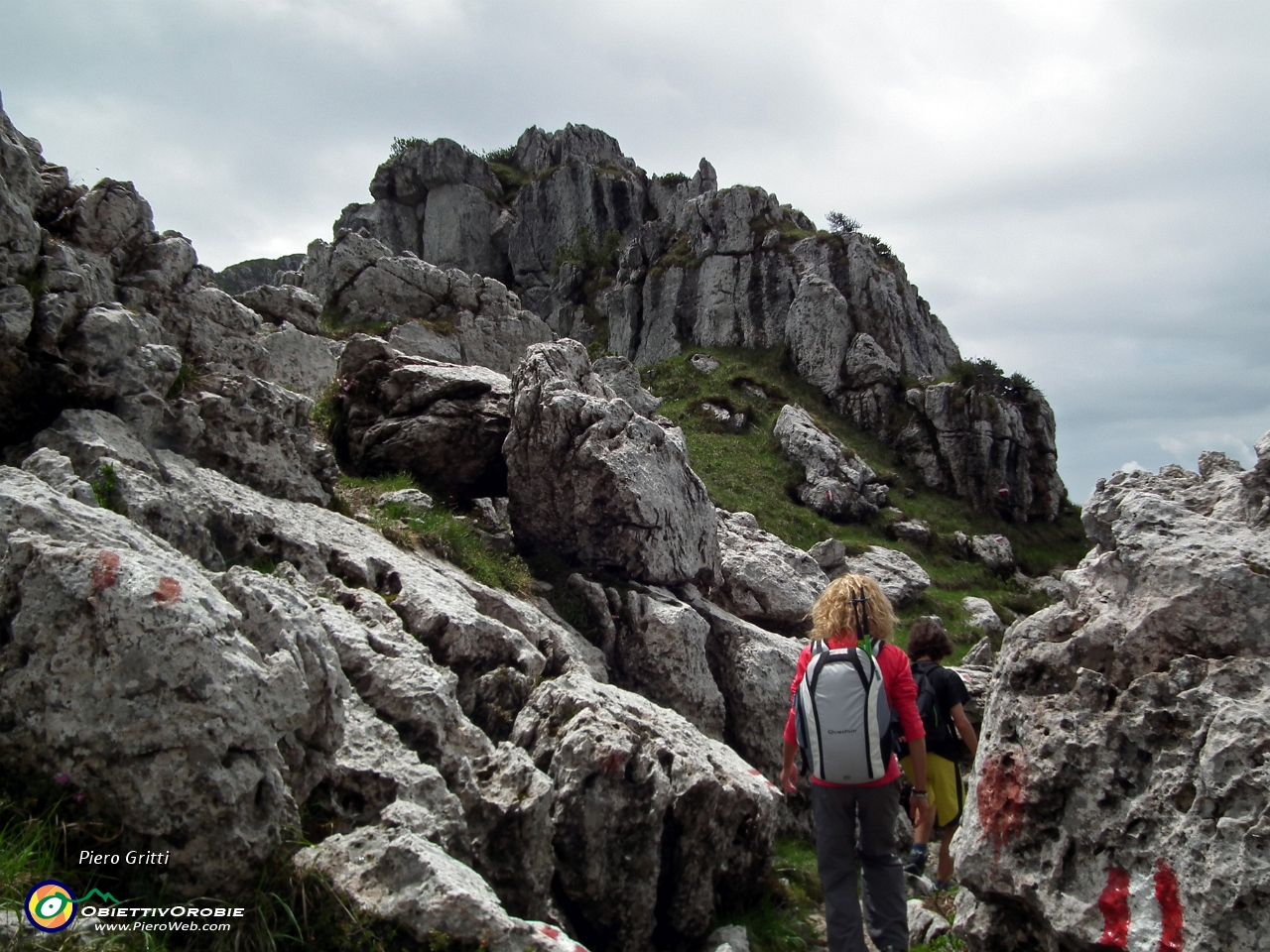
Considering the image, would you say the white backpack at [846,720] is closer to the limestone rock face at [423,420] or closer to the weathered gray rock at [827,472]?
the limestone rock face at [423,420]

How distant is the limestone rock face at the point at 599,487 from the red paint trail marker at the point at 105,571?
876 cm

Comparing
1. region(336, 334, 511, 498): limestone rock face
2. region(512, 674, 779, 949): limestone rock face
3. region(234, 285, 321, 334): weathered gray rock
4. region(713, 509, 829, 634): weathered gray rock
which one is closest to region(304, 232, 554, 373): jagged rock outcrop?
region(234, 285, 321, 334): weathered gray rock

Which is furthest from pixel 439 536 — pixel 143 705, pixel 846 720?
pixel 846 720

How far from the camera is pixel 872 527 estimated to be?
131 ft

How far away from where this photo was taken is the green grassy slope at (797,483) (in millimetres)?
35500

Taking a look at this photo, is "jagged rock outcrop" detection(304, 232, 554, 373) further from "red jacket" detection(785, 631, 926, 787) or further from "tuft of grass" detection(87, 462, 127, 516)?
"red jacket" detection(785, 631, 926, 787)

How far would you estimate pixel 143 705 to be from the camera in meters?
5.32

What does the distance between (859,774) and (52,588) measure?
6.00m

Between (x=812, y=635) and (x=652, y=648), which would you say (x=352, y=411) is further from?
(x=812, y=635)

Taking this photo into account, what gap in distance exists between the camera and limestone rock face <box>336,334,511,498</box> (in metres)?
15.6

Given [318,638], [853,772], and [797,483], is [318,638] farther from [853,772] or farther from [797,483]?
[797,483]

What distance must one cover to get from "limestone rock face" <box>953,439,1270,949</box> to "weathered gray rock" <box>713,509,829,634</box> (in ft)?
29.4

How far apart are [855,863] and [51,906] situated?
567cm

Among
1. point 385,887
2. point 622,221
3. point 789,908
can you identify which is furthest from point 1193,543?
point 622,221
